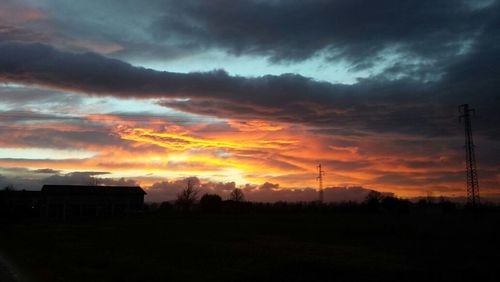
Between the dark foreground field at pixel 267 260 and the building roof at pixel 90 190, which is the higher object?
the building roof at pixel 90 190

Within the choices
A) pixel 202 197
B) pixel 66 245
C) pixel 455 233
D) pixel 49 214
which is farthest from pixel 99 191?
pixel 455 233

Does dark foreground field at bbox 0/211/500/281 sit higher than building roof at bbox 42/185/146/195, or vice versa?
building roof at bbox 42/185/146/195

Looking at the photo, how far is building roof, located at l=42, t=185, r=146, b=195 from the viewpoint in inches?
4759

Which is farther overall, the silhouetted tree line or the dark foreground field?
the silhouetted tree line

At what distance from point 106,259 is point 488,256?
24.4 m

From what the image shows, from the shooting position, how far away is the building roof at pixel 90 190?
120875 millimetres

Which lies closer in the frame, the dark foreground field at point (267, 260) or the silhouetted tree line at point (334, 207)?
the dark foreground field at point (267, 260)

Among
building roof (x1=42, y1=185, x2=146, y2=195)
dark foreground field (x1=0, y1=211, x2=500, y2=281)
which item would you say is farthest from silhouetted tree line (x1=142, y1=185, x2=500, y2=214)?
dark foreground field (x1=0, y1=211, x2=500, y2=281)

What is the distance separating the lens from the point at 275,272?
25.1 meters

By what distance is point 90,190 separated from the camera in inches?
4934

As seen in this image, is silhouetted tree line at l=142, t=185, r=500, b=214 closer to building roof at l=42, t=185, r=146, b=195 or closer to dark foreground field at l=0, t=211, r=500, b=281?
building roof at l=42, t=185, r=146, b=195

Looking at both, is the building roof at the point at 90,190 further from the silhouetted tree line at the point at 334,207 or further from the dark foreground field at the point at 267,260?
the dark foreground field at the point at 267,260

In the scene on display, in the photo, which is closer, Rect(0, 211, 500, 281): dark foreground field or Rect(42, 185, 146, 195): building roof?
Rect(0, 211, 500, 281): dark foreground field

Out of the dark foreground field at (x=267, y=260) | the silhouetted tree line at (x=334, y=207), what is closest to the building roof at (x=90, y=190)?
the silhouetted tree line at (x=334, y=207)
